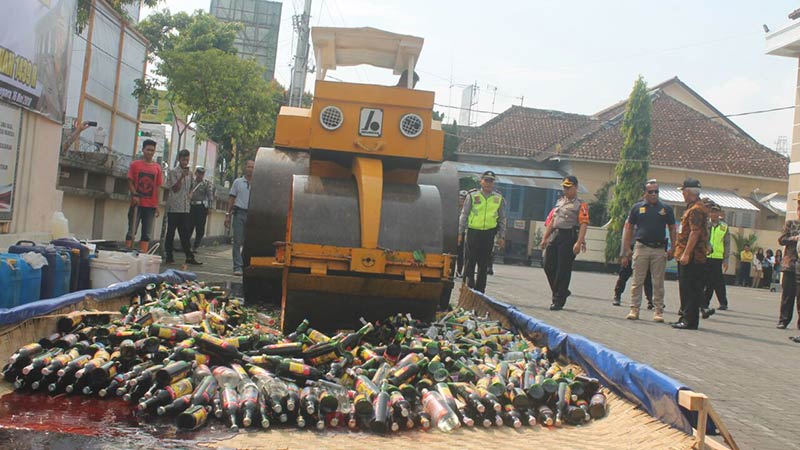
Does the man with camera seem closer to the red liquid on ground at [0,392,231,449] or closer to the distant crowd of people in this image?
the distant crowd of people

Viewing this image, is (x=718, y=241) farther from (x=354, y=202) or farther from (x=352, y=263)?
(x=352, y=263)

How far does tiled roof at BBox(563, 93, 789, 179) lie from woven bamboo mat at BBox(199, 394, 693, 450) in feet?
128

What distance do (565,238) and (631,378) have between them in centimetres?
655

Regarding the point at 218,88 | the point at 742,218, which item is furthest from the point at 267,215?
the point at 742,218

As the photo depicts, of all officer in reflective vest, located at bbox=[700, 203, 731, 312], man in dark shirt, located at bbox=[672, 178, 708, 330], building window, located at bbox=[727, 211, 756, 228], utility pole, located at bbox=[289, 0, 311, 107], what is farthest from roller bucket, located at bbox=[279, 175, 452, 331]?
building window, located at bbox=[727, 211, 756, 228]

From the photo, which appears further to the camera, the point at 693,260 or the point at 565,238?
the point at 565,238

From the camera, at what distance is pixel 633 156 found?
131ft

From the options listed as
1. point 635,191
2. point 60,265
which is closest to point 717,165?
point 635,191

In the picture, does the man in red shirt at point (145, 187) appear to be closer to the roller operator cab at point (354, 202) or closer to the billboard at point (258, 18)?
the roller operator cab at point (354, 202)

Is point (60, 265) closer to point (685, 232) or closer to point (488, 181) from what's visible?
point (488, 181)

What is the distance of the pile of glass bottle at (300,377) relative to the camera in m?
4.37

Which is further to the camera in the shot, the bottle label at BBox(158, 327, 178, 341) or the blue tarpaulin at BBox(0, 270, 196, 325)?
the bottle label at BBox(158, 327, 178, 341)

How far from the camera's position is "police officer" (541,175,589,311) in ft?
36.4

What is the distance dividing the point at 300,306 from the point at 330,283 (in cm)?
33
